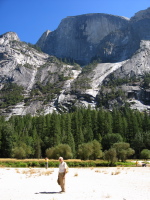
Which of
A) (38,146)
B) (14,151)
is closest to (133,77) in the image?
(38,146)

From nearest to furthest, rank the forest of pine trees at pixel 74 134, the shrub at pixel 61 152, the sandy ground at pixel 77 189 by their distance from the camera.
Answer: the sandy ground at pixel 77 189 < the shrub at pixel 61 152 < the forest of pine trees at pixel 74 134

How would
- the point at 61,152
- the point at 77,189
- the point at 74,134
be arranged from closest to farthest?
1. the point at 77,189
2. the point at 61,152
3. the point at 74,134

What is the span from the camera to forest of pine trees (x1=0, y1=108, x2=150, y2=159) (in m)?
74.1

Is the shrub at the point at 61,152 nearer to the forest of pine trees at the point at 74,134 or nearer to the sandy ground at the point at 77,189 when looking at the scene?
the forest of pine trees at the point at 74,134

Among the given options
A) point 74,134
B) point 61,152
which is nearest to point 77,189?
point 61,152

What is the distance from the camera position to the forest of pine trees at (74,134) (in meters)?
74.1

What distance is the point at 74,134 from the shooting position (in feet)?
285

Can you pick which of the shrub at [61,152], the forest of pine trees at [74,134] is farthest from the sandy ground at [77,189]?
the forest of pine trees at [74,134]

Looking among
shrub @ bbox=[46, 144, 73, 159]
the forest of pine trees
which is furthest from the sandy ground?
the forest of pine trees

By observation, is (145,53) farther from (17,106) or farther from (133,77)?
(17,106)

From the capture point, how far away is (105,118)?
93.7 m

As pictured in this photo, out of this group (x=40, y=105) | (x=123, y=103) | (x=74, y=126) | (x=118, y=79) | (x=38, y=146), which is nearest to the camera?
(x=38, y=146)

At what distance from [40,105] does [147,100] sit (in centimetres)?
8132

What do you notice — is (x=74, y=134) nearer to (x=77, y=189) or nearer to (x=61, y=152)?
(x=61, y=152)
